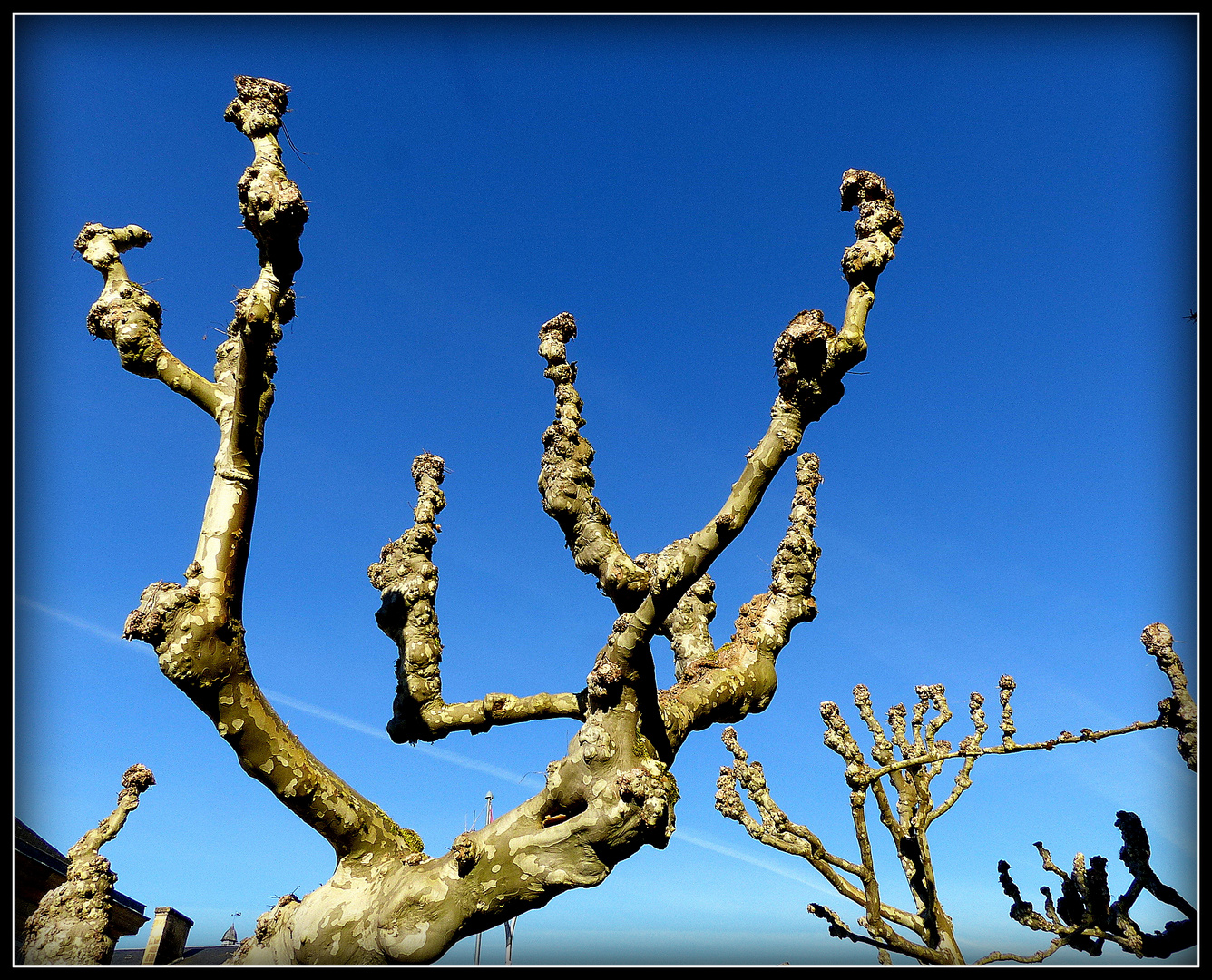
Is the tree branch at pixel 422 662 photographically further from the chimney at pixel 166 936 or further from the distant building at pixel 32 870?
the chimney at pixel 166 936

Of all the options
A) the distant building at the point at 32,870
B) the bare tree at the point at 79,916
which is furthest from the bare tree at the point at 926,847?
the distant building at the point at 32,870

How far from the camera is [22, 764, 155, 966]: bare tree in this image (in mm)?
6039

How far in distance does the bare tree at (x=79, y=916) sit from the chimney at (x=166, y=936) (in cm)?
1033

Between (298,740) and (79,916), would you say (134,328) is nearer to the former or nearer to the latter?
(298,740)

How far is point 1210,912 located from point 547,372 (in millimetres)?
7922

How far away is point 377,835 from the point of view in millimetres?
4984

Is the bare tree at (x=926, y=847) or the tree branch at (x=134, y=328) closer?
the tree branch at (x=134, y=328)

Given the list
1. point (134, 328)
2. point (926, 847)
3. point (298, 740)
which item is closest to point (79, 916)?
point (298, 740)

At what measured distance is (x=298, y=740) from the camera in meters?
4.90

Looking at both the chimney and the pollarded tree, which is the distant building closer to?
the chimney

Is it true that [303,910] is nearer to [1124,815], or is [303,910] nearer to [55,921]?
[55,921]

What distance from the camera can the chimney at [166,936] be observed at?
14859mm

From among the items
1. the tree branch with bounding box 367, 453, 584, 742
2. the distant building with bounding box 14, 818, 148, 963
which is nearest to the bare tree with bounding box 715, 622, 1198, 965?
the tree branch with bounding box 367, 453, 584, 742

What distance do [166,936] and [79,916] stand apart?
12.6 meters
